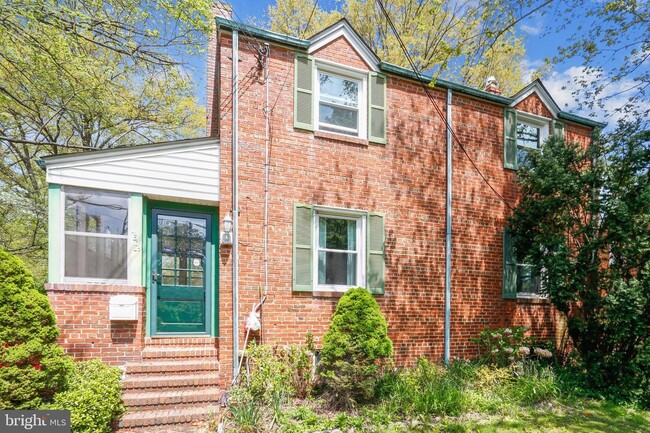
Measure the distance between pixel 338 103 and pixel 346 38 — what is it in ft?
4.22

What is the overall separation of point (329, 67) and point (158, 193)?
397 cm

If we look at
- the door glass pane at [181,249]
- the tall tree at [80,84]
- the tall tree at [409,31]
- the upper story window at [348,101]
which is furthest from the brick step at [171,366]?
the tall tree at [409,31]

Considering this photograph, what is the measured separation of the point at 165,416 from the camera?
4.66m

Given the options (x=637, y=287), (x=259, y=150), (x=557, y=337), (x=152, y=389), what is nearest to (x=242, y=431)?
(x=152, y=389)

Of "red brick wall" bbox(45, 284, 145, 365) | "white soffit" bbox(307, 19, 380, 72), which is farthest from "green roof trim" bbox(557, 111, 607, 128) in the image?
"red brick wall" bbox(45, 284, 145, 365)

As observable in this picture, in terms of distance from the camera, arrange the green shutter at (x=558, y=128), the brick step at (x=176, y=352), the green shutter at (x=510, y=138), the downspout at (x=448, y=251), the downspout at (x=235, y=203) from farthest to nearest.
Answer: the green shutter at (x=558, y=128) < the green shutter at (x=510, y=138) < the downspout at (x=448, y=251) < the downspout at (x=235, y=203) < the brick step at (x=176, y=352)

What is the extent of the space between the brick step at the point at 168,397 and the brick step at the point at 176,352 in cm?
51

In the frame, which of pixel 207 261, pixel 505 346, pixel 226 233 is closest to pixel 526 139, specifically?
pixel 505 346

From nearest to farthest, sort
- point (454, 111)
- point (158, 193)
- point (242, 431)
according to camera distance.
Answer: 1. point (242, 431)
2. point (158, 193)
3. point (454, 111)

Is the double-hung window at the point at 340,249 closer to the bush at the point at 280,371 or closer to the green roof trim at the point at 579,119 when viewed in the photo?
the bush at the point at 280,371

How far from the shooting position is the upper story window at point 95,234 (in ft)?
17.1

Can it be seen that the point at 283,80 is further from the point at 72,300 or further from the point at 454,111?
the point at 72,300

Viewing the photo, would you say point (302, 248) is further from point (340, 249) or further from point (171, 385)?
point (171, 385)

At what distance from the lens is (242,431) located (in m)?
4.38
